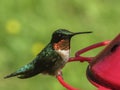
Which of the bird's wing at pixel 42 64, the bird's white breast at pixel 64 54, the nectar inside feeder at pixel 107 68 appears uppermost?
the nectar inside feeder at pixel 107 68

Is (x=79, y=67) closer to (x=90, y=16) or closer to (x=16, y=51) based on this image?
(x=16, y=51)

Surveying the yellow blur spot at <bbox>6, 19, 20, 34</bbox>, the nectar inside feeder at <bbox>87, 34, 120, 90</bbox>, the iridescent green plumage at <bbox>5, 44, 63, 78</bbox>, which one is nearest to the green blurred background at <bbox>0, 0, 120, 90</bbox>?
the yellow blur spot at <bbox>6, 19, 20, 34</bbox>

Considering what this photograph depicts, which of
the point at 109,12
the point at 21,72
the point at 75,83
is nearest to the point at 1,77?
the point at 75,83

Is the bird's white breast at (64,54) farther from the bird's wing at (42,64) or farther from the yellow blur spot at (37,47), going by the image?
the yellow blur spot at (37,47)

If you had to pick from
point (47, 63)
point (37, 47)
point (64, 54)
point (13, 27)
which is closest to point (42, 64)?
point (47, 63)

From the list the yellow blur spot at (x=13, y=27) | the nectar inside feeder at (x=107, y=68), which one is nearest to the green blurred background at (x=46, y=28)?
the yellow blur spot at (x=13, y=27)

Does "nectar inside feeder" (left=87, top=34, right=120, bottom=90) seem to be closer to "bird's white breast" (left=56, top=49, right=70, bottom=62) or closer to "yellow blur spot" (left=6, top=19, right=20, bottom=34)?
"bird's white breast" (left=56, top=49, right=70, bottom=62)
